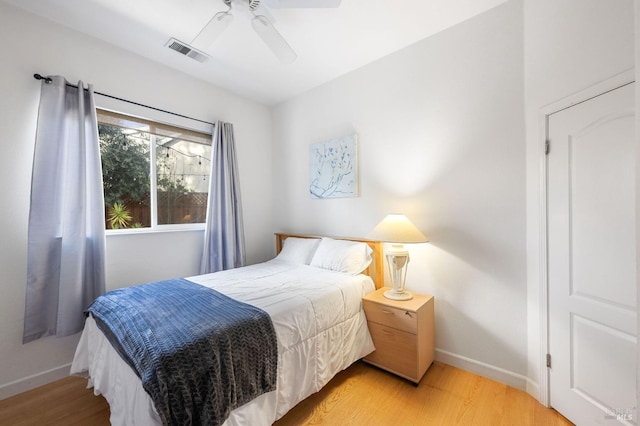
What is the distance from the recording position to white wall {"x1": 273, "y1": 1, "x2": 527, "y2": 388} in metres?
1.81

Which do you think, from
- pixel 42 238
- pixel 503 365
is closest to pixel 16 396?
pixel 42 238

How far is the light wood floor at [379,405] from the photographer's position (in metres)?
1.53

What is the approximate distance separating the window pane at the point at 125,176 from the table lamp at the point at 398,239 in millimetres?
2275

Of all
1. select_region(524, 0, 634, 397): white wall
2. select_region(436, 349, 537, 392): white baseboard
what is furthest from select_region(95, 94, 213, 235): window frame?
select_region(524, 0, 634, 397): white wall

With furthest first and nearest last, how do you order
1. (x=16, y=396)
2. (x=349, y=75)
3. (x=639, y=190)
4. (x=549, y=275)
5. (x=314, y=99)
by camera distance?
(x=314, y=99) → (x=349, y=75) → (x=16, y=396) → (x=549, y=275) → (x=639, y=190)

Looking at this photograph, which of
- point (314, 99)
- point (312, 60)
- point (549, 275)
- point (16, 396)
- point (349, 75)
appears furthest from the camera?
point (314, 99)

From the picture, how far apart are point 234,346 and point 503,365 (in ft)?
6.34

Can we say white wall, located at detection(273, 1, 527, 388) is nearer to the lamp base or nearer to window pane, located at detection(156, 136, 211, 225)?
the lamp base

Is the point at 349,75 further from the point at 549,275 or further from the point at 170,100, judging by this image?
the point at 549,275

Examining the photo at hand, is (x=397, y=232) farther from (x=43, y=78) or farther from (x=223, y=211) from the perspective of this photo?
(x=43, y=78)

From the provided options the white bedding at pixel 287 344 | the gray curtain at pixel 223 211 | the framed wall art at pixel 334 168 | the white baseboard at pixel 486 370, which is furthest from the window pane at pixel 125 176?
the white baseboard at pixel 486 370

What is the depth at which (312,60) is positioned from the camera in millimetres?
2514

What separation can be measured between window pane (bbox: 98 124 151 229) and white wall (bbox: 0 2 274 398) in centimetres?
20

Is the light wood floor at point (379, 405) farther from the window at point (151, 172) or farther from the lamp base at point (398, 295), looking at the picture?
the window at point (151, 172)
